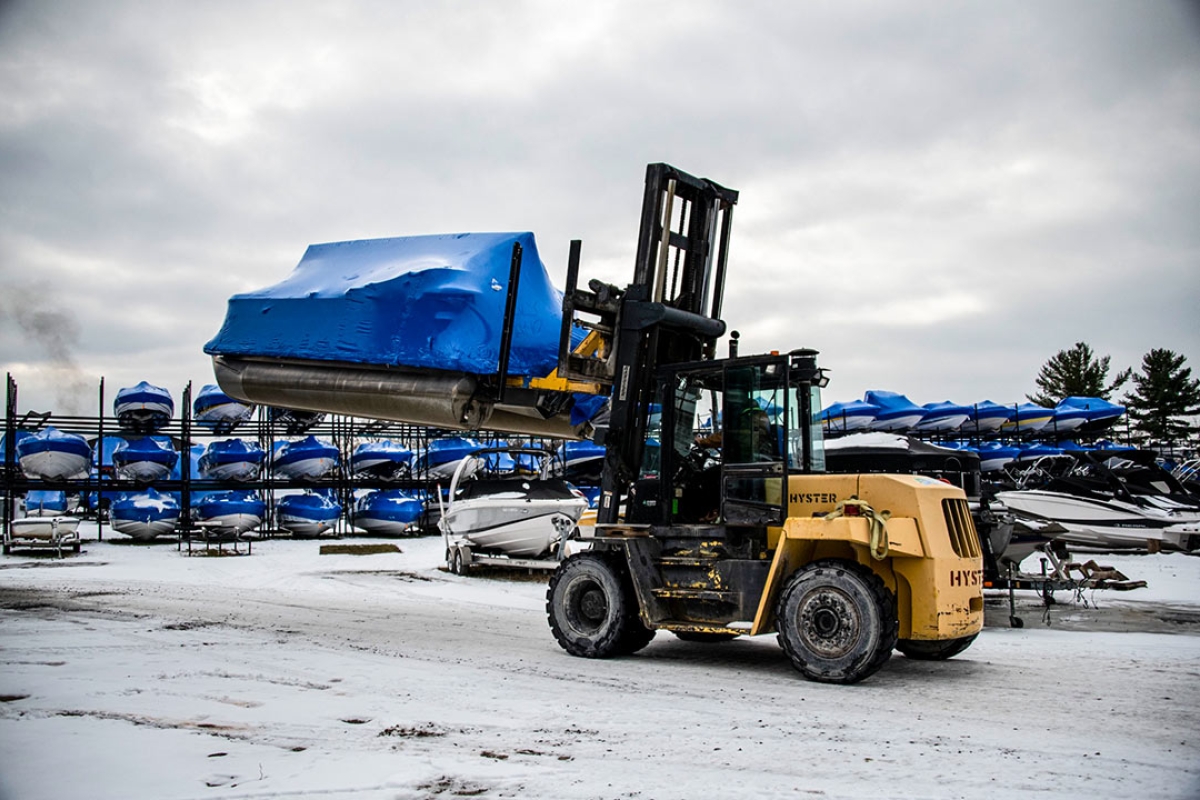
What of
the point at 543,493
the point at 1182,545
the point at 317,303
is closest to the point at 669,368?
the point at 317,303

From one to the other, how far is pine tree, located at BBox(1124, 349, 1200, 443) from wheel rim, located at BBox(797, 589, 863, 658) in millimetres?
47534

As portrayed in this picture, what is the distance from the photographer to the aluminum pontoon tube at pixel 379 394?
927 centimetres

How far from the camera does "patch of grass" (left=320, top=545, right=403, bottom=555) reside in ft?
68.7

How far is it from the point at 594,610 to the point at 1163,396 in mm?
53222

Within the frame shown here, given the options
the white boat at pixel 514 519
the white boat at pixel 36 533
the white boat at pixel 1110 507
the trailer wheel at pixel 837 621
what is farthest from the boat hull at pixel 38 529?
the white boat at pixel 1110 507

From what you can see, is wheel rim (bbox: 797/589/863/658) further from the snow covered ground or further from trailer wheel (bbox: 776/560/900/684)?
the snow covered ground

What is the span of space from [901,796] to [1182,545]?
48.5 feet

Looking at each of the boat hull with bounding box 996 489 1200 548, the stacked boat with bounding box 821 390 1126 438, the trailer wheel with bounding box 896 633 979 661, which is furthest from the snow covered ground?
the stacked boat with bounding box 821 390 1126 438

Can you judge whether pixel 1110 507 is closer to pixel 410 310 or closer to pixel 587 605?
pixel 587 605

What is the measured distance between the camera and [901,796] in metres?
4.59

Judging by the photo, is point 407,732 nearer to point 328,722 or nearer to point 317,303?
point 328,722

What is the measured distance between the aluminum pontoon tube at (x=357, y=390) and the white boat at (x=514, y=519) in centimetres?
687

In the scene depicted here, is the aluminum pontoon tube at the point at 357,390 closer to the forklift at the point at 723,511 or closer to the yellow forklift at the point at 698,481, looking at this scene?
the yellow forklift at the point at 698,481

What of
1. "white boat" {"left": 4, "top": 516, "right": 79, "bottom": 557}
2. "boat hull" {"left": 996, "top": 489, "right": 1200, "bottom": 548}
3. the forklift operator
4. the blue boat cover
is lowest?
"white boat" {"left": 4, "top": 516, "right": 79, "bottom": 557}
